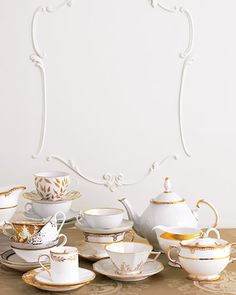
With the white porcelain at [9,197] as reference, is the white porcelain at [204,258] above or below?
below

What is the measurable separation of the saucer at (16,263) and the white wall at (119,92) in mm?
528

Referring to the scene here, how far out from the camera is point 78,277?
5.32 ft

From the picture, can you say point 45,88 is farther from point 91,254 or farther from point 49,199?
point 91,254

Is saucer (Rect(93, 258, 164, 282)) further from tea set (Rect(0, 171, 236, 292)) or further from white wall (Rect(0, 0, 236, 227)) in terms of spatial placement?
white wall (Rect(0, 0, 236, 227))

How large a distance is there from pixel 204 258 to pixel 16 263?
0.51 meters

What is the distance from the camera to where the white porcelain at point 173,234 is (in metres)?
1.75

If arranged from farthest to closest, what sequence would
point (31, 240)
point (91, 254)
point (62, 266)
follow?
point (91, 254) < point (31, 240) < point (62, 266)

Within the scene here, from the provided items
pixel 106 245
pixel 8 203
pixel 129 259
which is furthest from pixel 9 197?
pixel 129 259

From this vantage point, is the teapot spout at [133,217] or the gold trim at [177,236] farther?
the teapot spout at [133,217]

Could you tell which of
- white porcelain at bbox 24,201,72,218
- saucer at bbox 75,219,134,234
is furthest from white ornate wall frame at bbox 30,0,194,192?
saucer at bbox 75,219,134,234

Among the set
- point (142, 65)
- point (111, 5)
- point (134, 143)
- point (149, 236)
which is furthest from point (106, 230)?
point (111, 5)

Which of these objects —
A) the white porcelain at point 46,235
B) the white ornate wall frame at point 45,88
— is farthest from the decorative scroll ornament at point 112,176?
the white porcelain at point 46,235

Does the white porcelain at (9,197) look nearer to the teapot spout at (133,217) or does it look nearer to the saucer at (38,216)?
the saucer at (38,216)

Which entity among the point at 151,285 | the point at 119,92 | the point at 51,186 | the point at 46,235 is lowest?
the point at 151,285
